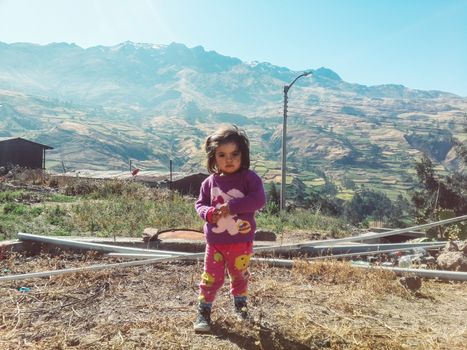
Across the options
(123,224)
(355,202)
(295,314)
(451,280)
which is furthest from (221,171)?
(355,202)

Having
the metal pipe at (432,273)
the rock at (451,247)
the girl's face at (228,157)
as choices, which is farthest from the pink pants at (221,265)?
the rock at (451,247)

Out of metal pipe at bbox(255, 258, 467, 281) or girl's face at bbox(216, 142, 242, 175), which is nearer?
girl's face at bbox(216, 142, 242, 175)

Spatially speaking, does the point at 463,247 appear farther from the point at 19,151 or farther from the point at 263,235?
the point at 19,151

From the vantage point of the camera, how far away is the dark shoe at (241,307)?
10.3ft

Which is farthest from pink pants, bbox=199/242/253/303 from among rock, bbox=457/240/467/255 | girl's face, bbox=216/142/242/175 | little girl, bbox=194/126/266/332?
rock, bbox=457/240/467/255

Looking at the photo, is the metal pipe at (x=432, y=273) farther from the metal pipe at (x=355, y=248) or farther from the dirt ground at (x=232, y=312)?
the metal pipe at (x=355, y=248)

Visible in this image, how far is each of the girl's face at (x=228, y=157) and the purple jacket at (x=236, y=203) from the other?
88 millimetres

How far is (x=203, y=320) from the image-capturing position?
9.71ft

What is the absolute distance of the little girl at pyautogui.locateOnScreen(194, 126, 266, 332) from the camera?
306 cm

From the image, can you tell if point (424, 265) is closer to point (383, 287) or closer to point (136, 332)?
point (383, 287)

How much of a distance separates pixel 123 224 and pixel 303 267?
14.4ft

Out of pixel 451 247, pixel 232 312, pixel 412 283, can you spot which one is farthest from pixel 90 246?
pixel 451 247

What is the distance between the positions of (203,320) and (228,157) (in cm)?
108

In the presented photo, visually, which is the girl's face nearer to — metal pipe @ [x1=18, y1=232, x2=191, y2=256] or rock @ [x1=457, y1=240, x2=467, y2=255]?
metal pipe @ [x1=18, y1=232, x2=191, y2=256]
